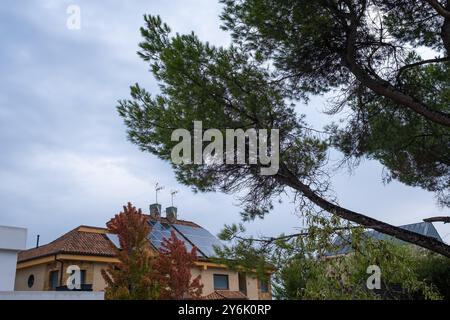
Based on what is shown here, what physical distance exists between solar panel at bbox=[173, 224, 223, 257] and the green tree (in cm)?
1280

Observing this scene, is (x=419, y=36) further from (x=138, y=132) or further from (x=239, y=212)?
(x=138, y=132)

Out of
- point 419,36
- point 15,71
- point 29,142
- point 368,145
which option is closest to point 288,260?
point 368,145

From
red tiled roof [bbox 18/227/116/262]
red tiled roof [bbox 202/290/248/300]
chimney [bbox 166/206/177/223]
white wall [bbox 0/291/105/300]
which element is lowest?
white wall [bbox 0/291/105/300]

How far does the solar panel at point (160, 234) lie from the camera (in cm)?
1888

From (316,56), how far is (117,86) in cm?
372

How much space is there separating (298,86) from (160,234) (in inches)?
547

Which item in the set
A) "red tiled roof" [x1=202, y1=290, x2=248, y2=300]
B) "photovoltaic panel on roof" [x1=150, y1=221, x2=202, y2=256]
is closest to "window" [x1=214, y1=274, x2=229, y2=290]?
"red tiled roof" [x1=202, y1=290, x2=248, y2=300]

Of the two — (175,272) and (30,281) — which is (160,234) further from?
(30,281)

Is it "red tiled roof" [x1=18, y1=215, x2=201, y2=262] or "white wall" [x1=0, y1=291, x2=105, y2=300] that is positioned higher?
"red tiled roof" [x1=18, y1=215, x2=201, y2=262]

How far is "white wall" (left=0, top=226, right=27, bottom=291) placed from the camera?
10547 millimetres

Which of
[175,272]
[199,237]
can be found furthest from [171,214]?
[175,272]

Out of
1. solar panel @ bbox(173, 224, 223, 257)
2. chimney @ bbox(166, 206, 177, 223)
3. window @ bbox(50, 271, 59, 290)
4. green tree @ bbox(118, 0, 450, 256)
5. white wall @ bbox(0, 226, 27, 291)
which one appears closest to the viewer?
green tree @ bbox(118, 0, 450, 256)

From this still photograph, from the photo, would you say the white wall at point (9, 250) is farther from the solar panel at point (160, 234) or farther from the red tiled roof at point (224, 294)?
the red tiled roof at point (224, 294)

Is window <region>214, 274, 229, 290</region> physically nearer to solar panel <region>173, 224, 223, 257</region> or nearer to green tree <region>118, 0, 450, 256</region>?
solar panel <region>173, 224, 223, 257</region>
